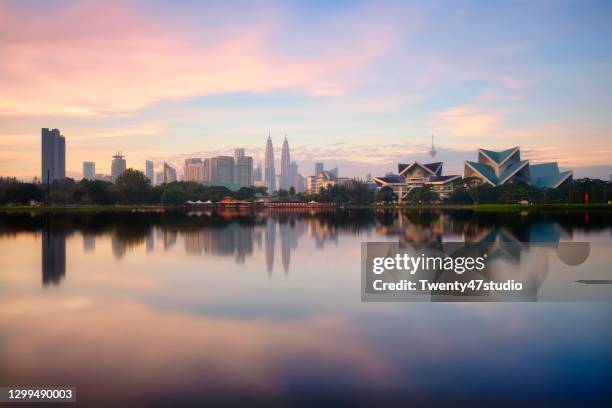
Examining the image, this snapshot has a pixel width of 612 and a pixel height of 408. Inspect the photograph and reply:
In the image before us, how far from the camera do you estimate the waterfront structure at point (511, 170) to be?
82875mm

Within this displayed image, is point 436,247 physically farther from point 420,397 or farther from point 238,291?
point 420,397

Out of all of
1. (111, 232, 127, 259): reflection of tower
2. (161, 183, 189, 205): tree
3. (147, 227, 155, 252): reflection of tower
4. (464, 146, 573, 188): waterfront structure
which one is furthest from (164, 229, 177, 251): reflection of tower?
(464, 146, 573, 188): waterfront structure

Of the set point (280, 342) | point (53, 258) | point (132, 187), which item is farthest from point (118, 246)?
point (132, 187)

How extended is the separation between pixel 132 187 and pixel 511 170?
195 ft

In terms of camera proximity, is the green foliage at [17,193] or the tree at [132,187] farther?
the tree at [132,187]

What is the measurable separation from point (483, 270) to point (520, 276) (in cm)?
74

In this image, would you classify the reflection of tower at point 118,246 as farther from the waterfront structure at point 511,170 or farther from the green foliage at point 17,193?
the waterfront structure at point 511,170

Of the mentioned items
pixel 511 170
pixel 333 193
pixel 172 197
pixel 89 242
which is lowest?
pixel 89 242

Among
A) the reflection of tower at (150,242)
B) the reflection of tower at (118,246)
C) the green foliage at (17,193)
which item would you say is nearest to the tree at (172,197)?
the green foliage at (17,193)

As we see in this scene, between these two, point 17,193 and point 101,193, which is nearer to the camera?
point 17,193

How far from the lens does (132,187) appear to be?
6888 centimetres

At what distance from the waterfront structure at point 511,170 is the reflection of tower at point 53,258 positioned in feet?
243

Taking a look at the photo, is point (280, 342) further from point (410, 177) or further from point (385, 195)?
point (410, 177)

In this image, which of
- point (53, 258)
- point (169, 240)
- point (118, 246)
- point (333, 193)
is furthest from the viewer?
point (333, 193)
